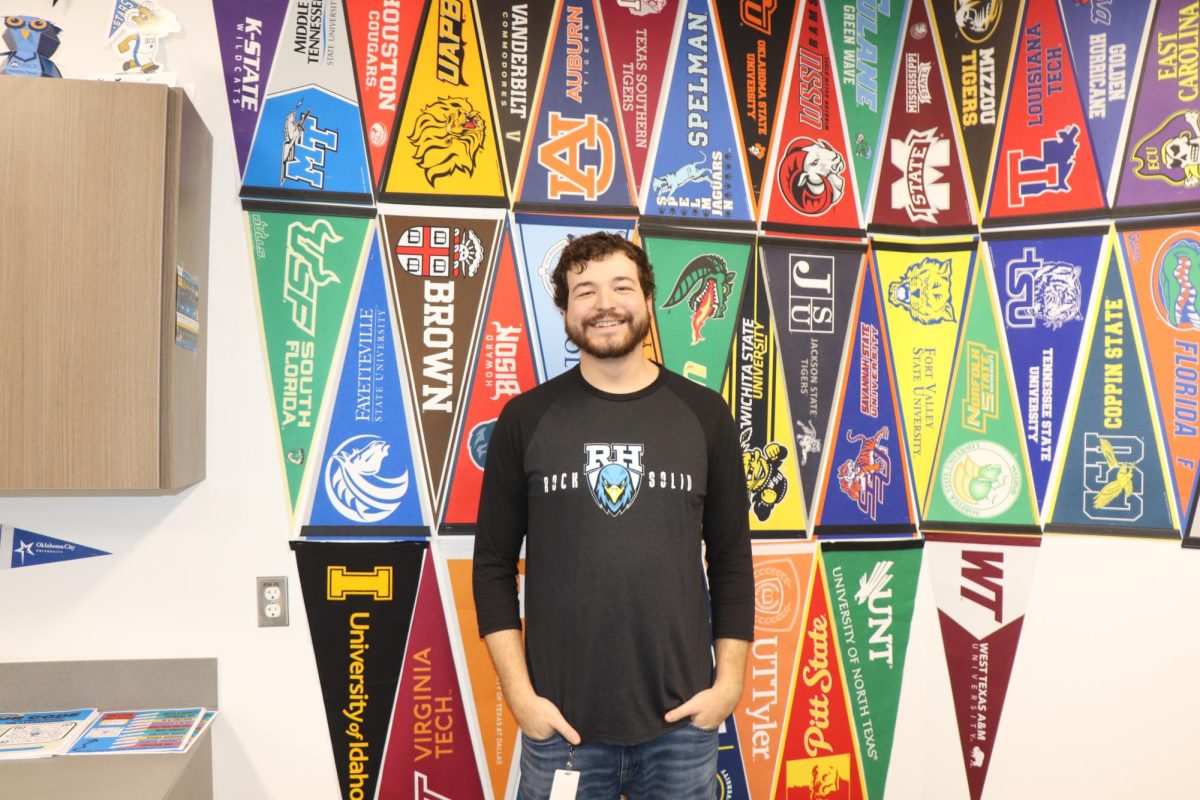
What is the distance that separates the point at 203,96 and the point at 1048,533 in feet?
8.31

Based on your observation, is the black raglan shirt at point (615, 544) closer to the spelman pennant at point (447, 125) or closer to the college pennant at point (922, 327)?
the spelman pennant at point (447, 125)

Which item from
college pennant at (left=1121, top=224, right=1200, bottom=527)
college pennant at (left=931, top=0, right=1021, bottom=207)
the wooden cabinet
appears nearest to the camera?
the wooden cabinet

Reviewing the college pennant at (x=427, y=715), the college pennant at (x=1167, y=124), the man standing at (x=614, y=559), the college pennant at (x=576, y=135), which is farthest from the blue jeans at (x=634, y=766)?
the college pennant at (x=1167, y=124)

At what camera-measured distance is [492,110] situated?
2.17 metres

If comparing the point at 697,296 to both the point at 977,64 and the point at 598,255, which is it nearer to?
the point at 598,255

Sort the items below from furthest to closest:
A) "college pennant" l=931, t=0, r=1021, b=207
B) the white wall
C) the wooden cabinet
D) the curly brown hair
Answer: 1. "college pennant" l=931, t=0, r=1021, b=207
2. the white wall
3. the curly brown hair
4. the wooden cabinet

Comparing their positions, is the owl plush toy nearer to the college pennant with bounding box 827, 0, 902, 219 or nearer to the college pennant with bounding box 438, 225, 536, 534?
the college pennant with bounding box 438, 225, 536, 534

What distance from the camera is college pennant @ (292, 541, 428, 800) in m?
2.08

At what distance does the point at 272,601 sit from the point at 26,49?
1.38 m

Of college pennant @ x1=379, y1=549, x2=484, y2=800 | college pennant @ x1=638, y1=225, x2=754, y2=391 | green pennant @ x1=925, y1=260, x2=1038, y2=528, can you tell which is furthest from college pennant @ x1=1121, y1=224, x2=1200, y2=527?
college pennant @ x1=379, y1=549, x2=484, y2=800

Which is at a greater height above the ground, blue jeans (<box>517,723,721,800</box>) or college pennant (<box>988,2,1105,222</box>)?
college pennant (<box>988,2,1105,222</box>)

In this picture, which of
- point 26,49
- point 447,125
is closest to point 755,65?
point 447,125

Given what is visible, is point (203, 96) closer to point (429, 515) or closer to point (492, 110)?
point (492, 110)

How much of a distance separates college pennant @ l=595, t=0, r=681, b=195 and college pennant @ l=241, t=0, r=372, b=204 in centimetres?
71
